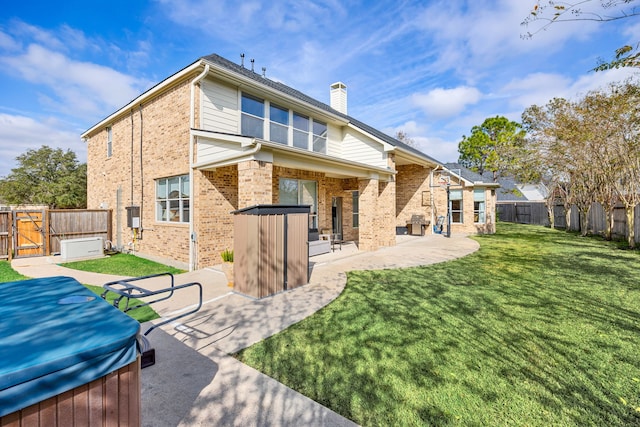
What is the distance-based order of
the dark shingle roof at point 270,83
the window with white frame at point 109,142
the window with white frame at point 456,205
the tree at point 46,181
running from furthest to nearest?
the tree at point 46,181
the window with white frame at point 456,205
the window with white frame at point 109,142
the dark shingle roof at point 270,83

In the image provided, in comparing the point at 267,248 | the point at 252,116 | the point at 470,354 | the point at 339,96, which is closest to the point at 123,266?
the point at 267,248

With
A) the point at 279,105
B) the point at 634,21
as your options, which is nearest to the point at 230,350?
the point at 634,21

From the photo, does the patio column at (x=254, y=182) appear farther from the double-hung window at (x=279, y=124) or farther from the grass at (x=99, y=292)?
the double-hung window at (x=279, y=124)

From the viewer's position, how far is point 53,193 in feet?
82.6

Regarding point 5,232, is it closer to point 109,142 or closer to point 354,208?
point 109,142

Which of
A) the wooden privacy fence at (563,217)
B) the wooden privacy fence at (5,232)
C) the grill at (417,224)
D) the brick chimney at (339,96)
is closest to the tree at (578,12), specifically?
the wooden privacy fence at (563,217)

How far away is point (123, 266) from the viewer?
913 cm

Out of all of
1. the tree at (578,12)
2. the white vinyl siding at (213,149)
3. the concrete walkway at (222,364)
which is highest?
the tree at (578,12)

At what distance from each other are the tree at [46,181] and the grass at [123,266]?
2117 cm

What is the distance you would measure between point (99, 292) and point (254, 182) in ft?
13.6

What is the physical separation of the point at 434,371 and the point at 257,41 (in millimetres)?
12488

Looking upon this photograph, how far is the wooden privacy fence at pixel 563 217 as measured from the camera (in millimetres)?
13586

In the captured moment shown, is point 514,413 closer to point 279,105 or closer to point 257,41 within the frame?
point 279,105

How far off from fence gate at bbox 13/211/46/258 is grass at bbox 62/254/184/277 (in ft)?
9.44
